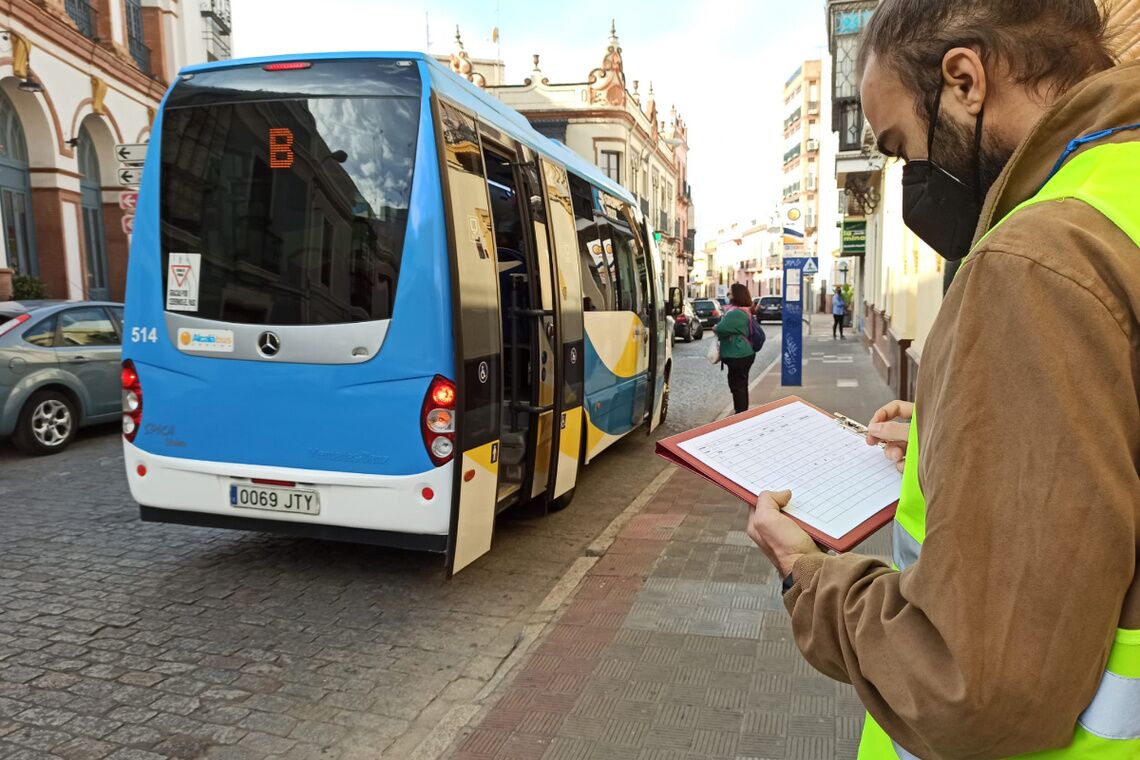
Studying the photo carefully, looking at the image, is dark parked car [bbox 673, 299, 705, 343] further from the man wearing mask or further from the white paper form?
the man wearing mask

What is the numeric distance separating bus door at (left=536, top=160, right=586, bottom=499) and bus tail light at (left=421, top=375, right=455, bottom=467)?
156cm

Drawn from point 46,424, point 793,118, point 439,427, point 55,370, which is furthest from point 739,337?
point 793,118

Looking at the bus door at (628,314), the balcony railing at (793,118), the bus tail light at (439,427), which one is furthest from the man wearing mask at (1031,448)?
the balcony railing at (793,118)

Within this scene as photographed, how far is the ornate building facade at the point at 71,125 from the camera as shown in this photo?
627 inches

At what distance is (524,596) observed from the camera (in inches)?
195

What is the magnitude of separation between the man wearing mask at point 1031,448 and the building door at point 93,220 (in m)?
20.7

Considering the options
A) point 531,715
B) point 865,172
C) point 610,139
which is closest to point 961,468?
point 531,715

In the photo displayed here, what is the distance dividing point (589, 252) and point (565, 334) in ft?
4.59

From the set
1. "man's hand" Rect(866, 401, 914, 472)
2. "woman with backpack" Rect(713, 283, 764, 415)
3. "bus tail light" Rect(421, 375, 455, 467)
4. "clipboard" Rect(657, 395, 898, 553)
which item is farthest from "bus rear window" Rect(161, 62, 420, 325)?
"woman with backpack" Rect(713, 283, 764, 415)

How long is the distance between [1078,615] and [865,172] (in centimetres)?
1978

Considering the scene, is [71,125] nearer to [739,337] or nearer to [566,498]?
[739,337]

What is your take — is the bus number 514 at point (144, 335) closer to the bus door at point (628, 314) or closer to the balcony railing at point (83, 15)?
the bus door at point (628, 314)

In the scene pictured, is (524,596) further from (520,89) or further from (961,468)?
(520,89)

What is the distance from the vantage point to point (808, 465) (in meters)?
1.75
